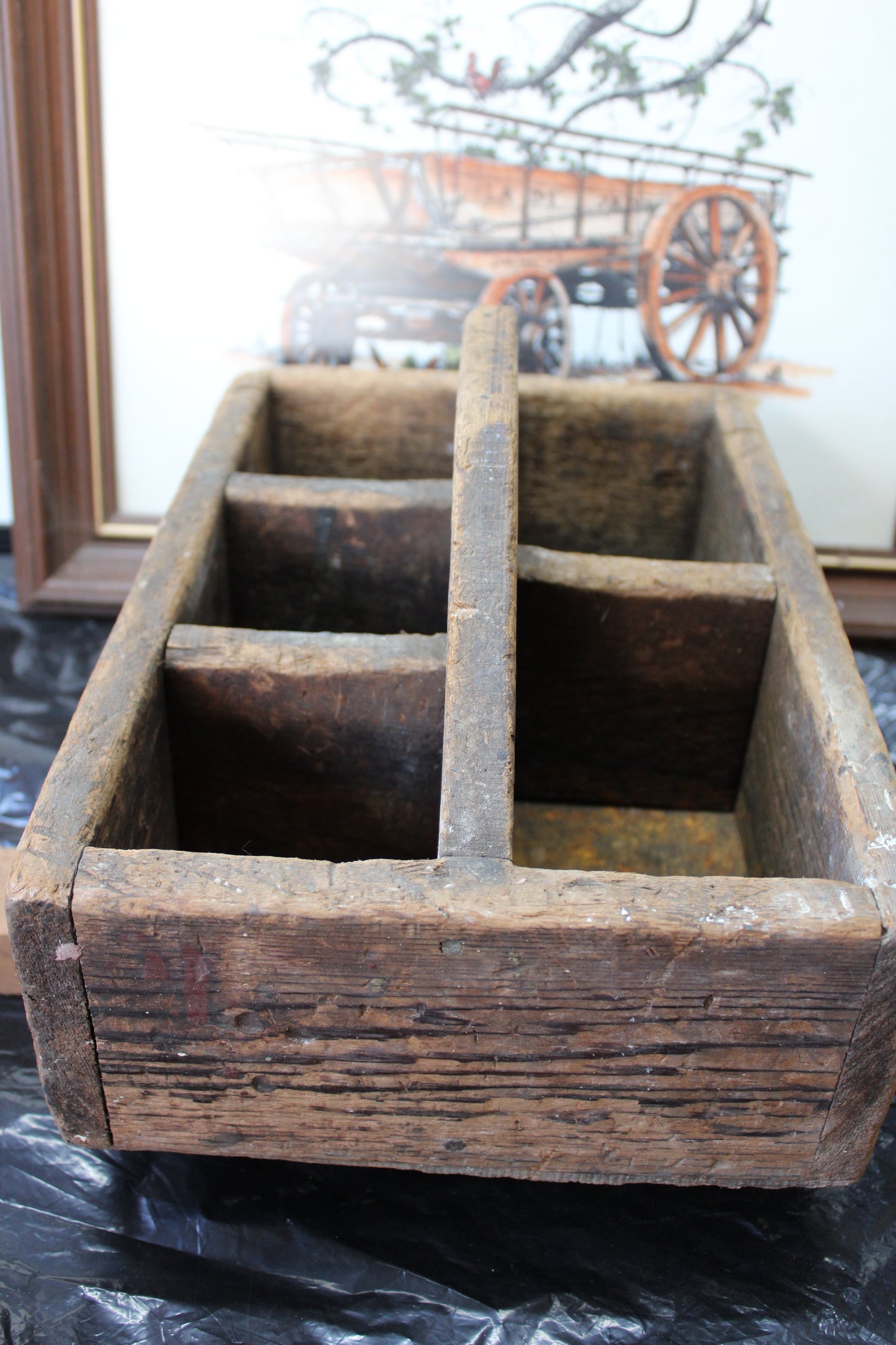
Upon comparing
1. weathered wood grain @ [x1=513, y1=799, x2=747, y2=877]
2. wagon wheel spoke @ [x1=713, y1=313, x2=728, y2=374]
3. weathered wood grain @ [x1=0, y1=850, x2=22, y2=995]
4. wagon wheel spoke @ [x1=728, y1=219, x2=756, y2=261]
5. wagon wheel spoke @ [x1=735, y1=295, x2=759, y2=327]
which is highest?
wagon wheel spoke @ [x1=728, y1=219, x2=756, y2=261]

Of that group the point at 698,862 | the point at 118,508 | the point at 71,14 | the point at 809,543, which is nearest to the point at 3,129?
the point at 71,14

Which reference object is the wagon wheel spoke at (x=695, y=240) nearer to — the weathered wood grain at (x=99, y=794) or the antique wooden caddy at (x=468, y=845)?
the antique wooden caddy at (x=468, y=845)

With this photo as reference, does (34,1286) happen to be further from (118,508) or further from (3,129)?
(3,129)

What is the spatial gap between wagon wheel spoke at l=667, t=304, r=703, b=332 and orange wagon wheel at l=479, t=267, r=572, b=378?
0.21 meters

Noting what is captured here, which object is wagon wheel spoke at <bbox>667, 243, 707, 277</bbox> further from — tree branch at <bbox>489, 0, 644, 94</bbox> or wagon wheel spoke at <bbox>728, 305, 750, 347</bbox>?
tree branch at <bbox>489, 0, 644, 94</bbox>

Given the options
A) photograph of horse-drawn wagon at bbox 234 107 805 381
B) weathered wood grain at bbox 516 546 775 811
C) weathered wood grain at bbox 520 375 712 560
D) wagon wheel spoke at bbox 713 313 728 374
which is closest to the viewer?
weathered wood grain at bbox 516 546 775 811

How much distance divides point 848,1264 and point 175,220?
2.13m

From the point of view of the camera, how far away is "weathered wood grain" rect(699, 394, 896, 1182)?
1208 millimetres

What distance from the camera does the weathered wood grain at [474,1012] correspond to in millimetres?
1115

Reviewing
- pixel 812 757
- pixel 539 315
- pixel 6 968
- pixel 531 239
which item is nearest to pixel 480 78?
pixel 531 239

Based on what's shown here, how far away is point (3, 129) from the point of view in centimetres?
215

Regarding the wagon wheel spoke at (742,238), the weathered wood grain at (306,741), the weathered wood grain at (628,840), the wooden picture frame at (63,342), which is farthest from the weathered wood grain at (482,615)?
the wooden picture frame at (63,342)

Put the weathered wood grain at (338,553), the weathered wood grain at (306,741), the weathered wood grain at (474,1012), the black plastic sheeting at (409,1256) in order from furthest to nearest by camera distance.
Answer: the weathered wood grain at (338,553) → the weathered wood grain at (306,741) → the black plastic sheeting at (409,1256) → the weathered wood grain at (474,1012)

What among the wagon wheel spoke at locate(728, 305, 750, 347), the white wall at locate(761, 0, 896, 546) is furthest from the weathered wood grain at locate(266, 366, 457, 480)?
the white wall at locate(761, 0, 896, 546)
